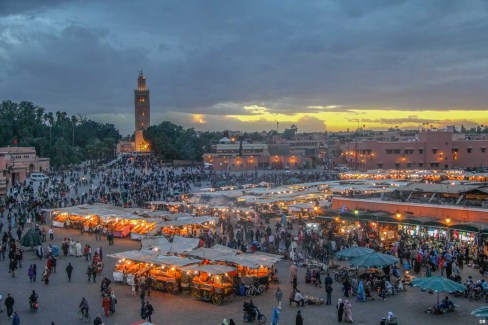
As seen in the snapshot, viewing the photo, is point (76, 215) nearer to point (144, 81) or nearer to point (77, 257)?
point (77, 257)

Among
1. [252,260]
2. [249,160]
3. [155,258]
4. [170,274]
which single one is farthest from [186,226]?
[249,160]

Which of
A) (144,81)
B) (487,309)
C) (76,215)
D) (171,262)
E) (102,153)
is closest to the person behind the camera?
(487,309)

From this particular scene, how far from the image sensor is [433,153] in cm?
6638

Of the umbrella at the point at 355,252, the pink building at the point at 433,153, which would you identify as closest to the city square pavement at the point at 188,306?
the umbrella at the point at 355,252

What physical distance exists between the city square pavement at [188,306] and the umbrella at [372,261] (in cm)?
106

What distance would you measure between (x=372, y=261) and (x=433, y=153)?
5415cm

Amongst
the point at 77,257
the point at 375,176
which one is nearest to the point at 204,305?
the point at 77,257

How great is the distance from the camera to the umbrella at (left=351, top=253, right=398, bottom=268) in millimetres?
16297

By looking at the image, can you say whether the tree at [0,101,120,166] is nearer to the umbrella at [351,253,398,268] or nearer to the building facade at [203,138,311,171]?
the building facade at [203,138,311,171]

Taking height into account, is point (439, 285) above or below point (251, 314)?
above

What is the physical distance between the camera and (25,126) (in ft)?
275

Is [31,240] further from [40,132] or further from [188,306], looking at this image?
[40,132]

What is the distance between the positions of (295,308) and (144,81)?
15432cm

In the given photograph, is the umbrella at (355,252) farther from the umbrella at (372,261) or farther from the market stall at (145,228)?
the market stall at (145,228)
